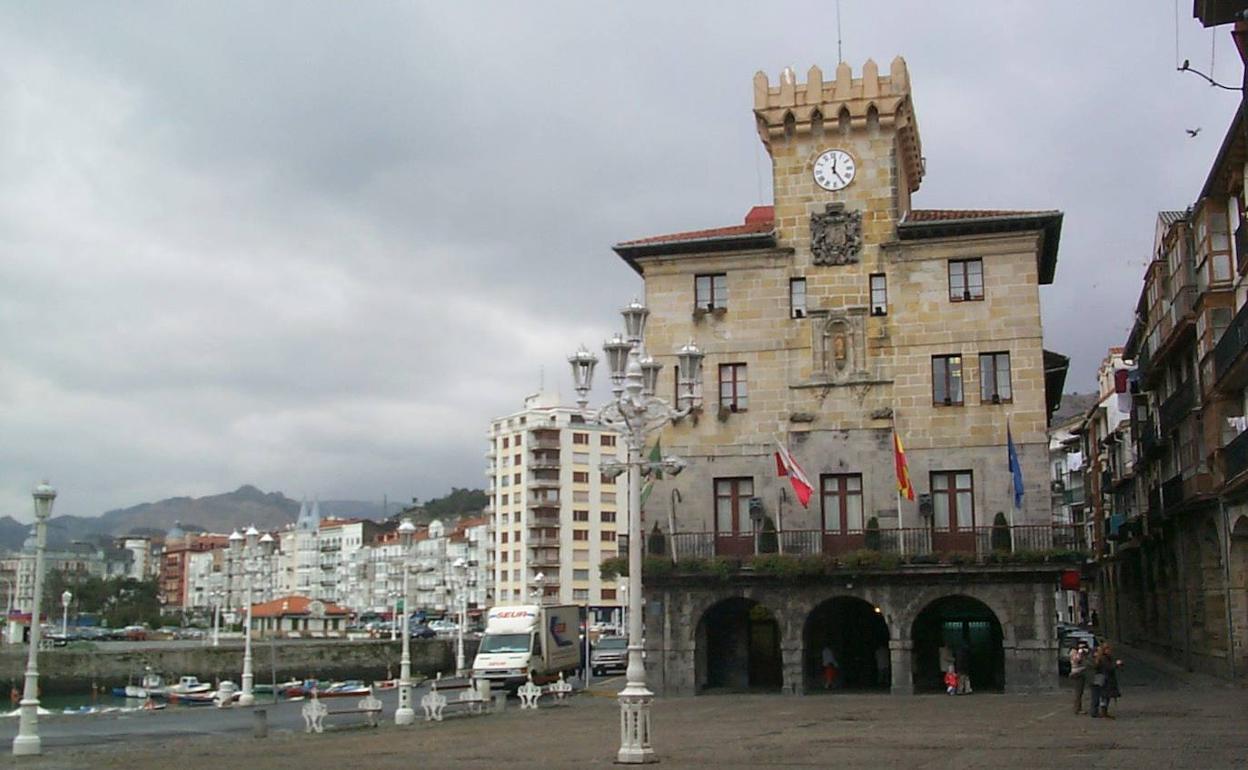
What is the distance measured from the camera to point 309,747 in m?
27.3

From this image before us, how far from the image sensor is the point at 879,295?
44.3 meters

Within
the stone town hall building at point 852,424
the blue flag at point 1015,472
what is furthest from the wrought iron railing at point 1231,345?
the blue flag at point 1015,472

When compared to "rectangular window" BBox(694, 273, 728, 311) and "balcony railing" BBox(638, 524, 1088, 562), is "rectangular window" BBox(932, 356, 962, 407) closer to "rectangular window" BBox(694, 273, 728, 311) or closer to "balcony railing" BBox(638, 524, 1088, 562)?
"balcony railing" BBox(638, 524, 1088, 562)

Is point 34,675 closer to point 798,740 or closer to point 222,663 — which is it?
point 798,740

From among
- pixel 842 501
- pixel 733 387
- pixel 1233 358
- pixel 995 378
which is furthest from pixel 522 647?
pixel 1233 358

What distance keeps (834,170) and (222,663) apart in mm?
59142

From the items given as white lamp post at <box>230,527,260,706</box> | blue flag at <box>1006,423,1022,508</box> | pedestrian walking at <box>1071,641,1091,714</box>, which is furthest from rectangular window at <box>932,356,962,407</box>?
white lamp post at <box>230,527,260,706</box>

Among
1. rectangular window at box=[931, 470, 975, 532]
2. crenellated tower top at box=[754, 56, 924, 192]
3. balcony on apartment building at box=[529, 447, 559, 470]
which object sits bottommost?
rectangular window at box=[931, 470, 975, 532]

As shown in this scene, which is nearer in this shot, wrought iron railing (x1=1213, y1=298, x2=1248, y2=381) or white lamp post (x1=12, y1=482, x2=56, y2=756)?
white lamp post (x1=12, y1=482, x2=56, y2=756)

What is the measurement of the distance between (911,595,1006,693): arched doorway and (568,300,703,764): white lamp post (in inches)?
871

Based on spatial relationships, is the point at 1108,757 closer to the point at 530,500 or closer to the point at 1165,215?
the point at 1165,215

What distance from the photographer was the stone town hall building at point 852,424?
136 feet

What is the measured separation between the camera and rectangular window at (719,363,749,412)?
4497 centimetres

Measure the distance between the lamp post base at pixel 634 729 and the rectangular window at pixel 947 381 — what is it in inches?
947
